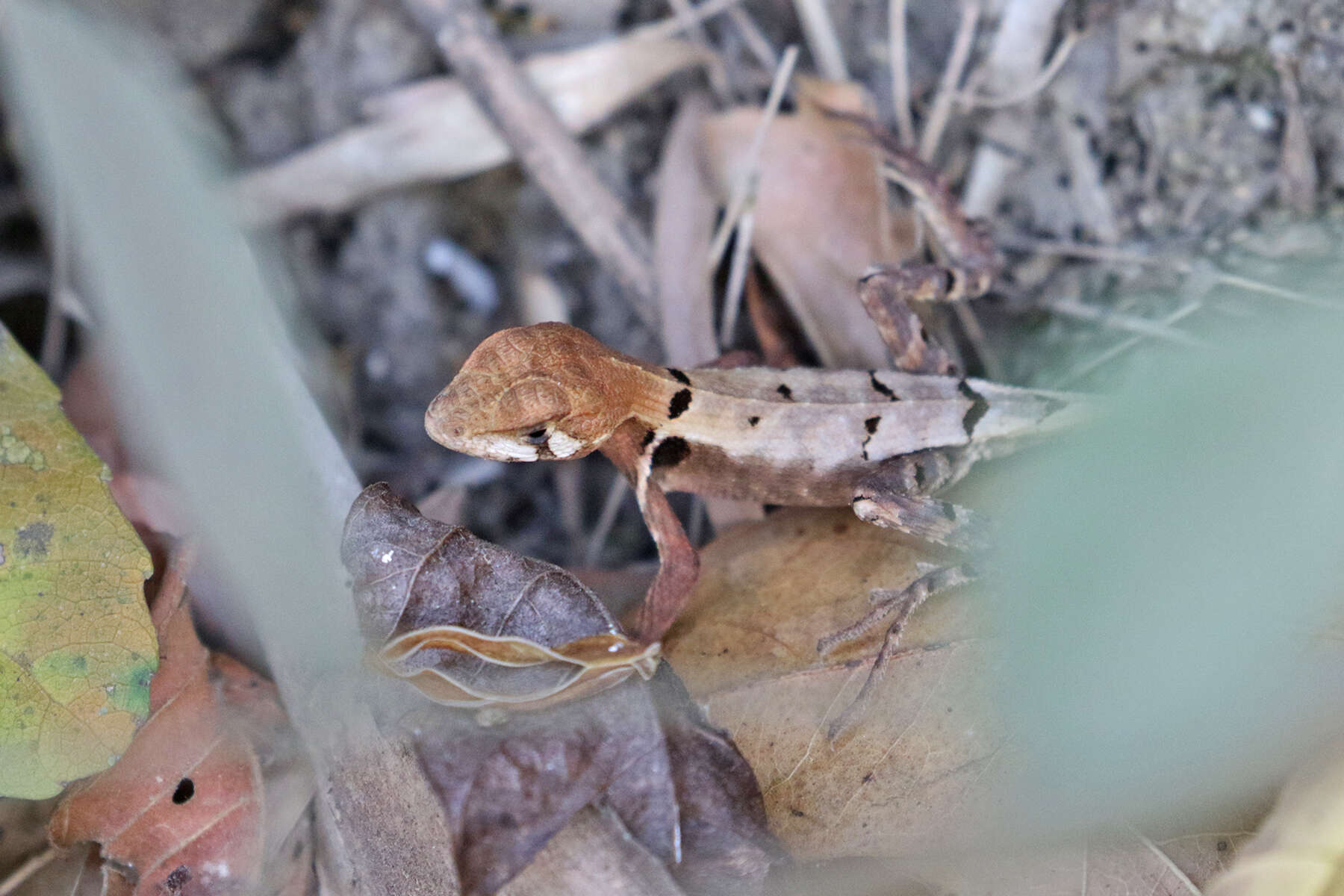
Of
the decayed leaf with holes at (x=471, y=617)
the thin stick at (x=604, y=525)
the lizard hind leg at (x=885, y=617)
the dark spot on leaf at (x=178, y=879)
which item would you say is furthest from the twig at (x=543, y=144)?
the dark spot on leaf at (x=178, y=879)

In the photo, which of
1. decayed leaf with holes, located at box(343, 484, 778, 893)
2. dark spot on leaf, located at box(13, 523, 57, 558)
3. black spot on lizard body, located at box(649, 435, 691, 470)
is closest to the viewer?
decayed leaf with holes, located at box(343, 484, 778, 893)

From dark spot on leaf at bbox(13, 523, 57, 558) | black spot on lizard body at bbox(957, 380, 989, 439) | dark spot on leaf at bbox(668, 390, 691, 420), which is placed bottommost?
black spot on lizard body at bbox(957, 380, 989, 439)

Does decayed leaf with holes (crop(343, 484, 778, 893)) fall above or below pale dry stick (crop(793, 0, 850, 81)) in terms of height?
below

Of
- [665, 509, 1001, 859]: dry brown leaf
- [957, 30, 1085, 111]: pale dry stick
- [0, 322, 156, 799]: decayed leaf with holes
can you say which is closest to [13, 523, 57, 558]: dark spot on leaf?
[0, 322, 156, 799]: decayed leaf with holes

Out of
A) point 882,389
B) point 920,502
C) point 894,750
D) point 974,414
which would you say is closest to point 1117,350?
point 974,414

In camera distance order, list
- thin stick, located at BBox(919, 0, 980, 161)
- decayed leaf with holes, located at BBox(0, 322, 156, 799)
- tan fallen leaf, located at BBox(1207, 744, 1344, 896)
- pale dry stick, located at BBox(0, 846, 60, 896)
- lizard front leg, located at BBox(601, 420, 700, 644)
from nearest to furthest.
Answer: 1. tan fallen leaf, located at BBox(1207, 744, 1344, 896)
2. decayed leaf with holes, located at BBox(0, 322, 156, 799)
3. pale dry stick, located at BBox(0, 846, 60, 896)
4. lizard front leg, located at BBox(601, 420, 700, 644)
5. thin stick, located at BBox(919, 0, 980, 161)

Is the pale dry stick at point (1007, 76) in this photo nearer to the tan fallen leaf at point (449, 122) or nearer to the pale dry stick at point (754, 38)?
the pale dry stick at point (754, 38)

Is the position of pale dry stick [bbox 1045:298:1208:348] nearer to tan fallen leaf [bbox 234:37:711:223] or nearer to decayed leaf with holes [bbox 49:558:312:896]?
tan fallen leaf [bbox 234:37:711:223]

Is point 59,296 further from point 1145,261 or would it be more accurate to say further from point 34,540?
point 1145,261
